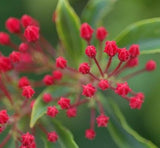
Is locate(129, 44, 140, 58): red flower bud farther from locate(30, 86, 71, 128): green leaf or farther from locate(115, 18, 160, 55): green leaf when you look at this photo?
locate(30, 86, 71, 128): green leaf

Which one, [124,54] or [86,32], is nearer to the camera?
[124,54]

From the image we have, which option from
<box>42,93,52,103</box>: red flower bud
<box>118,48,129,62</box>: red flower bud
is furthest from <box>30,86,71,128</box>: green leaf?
<box>118,48,129,62</box>: red flower bud

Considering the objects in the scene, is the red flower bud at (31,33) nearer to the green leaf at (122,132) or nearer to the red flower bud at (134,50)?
the red flower bud at (134,50)

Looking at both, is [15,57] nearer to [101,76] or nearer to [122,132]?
[101,76]

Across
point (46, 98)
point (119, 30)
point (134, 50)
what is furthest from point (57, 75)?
point (119, 30)

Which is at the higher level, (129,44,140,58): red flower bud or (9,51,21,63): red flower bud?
(9,51,21,63): red flower bud
